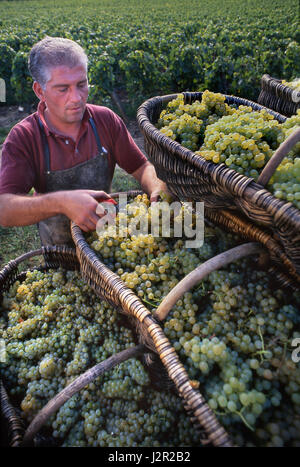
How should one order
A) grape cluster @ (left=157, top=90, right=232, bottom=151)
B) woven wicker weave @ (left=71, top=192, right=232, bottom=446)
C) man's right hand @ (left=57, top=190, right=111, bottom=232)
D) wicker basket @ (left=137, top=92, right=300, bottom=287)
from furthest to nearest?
man's right hand @ (left=57, top=190, right=111, bottom=232), grape cluster @ (left=157, top=90, right=232, bottom=151), wicker basket @ (left=137, top=92, right=300, bottom=287), woven wicker weave @ (left=71, top=192, right=232, bottom=446)

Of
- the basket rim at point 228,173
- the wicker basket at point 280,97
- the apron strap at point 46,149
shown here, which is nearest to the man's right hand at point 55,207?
the apron strap at point 46,149

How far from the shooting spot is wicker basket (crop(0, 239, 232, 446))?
1.01 metres

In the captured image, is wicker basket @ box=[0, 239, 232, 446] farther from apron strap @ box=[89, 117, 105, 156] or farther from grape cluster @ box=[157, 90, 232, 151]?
apron strap @ box=[89, 117, 105, 156]

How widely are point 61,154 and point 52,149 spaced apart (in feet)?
0.24

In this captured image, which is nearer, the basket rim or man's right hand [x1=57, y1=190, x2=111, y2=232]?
the basket rim

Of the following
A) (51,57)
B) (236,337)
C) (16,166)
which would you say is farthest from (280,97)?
(16,166)

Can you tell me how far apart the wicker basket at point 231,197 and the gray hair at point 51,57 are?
1.87ft

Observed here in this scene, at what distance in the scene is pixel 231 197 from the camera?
1.32 metres

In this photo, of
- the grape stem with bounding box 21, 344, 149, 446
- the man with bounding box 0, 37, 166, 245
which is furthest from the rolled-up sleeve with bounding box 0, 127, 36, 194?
the grape stem with bounding box 21, 344, 149, 446

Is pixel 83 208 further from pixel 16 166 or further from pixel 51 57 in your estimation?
pixel 51 57

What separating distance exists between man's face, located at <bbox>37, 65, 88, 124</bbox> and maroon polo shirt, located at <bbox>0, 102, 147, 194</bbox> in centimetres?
21

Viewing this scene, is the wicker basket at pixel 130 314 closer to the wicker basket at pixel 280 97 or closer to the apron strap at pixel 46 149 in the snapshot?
the apron strap at pixel 46 149

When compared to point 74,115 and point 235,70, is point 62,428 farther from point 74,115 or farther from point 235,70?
point 235,70
